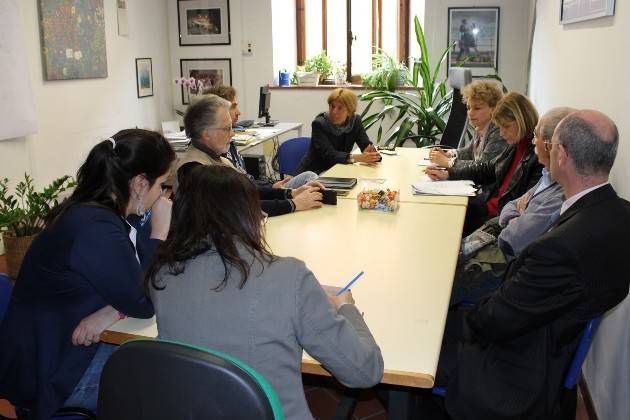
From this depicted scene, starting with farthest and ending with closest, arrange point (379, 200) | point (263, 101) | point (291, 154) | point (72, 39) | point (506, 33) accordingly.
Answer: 1. point (506, 33)
2. point (263, 101)
3. point (72, 39)
4. point (291, 154)
5. point (379, 200)

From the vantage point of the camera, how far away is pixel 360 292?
192 cm

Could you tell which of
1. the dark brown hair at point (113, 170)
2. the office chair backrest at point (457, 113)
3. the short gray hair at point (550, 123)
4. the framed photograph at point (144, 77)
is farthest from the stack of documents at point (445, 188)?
the framed photograph at point (144, 77)

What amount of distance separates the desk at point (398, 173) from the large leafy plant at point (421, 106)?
4.77 ft

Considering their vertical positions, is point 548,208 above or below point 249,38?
below

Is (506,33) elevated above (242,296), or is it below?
above

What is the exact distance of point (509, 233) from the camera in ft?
8.14

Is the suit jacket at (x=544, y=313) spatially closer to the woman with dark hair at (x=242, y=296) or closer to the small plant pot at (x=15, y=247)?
the woman with dark hair at (x=242, y=296)

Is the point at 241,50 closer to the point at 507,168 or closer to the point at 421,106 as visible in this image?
the point at 421,106

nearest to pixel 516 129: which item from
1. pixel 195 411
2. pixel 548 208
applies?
pixel 548 208

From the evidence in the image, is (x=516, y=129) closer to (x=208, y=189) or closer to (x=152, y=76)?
(x=208, y=189)

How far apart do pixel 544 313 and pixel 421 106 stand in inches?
184

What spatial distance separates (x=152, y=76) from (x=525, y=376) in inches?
234

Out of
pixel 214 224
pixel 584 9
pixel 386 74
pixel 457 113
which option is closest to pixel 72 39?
pixel 386 74

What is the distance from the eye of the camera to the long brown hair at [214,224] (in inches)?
50.4
